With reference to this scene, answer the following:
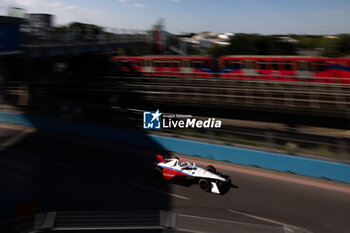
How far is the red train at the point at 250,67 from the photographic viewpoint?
990 inches

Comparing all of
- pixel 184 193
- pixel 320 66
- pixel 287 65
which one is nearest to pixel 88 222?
pixel 184 193

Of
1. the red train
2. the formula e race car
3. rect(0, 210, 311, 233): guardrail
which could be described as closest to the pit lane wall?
the formula e race car

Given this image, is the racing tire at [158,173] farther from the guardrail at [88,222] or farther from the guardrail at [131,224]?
the guardrail at [131,224]

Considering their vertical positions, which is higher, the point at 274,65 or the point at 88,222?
the point at 274,65

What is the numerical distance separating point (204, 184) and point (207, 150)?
3155 mm

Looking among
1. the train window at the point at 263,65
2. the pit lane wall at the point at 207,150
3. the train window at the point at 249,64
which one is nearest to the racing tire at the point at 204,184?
the pit lane wall at the point at 207,150

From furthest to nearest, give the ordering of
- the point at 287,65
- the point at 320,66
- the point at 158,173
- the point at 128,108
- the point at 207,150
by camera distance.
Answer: the point at 287,65 < the point at 320,66 < the point at 128,108 < the point at 207,150 < the point at 158,173

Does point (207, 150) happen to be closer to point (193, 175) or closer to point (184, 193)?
point (193, 175)

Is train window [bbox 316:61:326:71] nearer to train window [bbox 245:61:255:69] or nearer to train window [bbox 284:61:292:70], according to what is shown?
Result: train window [bbox 284:61:292:70]

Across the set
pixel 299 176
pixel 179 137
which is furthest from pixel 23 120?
pixel 299 176

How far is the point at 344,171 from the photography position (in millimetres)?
9688

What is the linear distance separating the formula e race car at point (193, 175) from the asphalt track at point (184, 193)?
0.73ft

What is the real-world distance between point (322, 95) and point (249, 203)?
1484cm

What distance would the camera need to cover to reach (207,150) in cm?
1193
